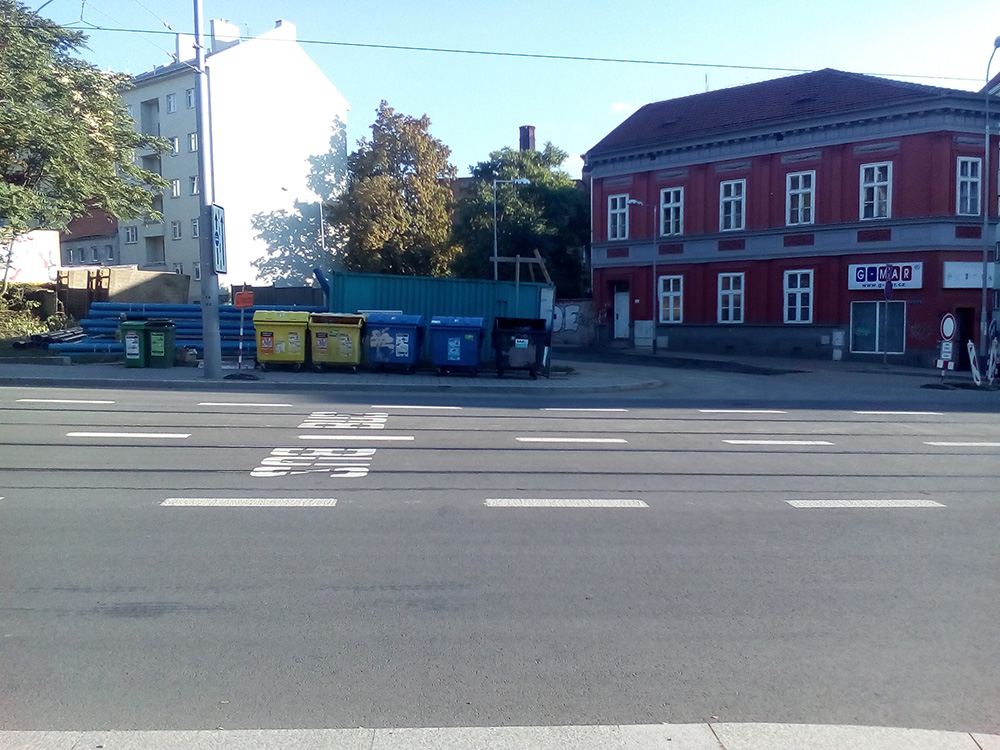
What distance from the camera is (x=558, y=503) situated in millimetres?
7938

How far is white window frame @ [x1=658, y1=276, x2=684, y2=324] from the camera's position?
3794 cm

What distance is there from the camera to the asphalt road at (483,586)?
4.09 metres

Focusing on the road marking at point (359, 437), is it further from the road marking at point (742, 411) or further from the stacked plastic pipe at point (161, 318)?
the stacked plastic pipe at point (161, 318)

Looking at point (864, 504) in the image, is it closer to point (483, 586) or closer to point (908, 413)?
point (483, 586)

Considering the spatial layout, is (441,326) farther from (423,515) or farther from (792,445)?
(423,515)

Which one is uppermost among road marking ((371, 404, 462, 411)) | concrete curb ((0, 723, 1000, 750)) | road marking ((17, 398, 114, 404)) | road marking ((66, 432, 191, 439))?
road marking ((17, 398, 114, 404))

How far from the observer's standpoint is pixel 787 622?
16.7ft

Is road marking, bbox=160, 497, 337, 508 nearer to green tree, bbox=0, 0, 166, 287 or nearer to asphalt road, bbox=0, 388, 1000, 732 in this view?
asphalt road, bbox=0, 388, 1000, 732

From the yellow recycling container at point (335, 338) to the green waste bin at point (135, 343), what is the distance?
3902 millimetres

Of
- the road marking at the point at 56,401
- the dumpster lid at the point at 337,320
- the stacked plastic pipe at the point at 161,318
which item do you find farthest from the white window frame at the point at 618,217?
the road marking at the point at 56,401

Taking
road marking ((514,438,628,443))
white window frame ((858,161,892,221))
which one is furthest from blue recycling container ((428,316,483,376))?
white window frame ((858,161,892,221))

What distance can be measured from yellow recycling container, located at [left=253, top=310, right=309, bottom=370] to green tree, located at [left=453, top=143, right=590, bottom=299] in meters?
26.3

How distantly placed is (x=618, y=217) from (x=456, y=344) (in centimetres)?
2108

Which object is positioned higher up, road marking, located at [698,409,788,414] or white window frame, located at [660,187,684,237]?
white window frame, located at [660,187,684,237]
